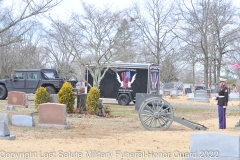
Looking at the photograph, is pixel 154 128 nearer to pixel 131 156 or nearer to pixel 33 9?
pixel 131 156

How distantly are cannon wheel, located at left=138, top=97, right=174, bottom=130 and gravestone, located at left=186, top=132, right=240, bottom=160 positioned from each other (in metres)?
5.68

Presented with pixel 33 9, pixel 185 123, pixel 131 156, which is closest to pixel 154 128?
pixel 185 123

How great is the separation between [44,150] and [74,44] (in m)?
15.1

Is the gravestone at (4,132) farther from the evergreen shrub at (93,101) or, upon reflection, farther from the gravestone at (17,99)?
the gravestone at (17,99)

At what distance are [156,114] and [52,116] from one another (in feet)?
10.1

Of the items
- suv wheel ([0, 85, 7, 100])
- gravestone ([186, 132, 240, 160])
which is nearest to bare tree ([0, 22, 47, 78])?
suv wheel ([0, 85, 7, 100])

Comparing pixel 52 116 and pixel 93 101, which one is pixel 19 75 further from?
pixel 52 116

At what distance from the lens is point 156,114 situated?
1298cm

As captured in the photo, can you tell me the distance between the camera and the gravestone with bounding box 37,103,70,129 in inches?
509

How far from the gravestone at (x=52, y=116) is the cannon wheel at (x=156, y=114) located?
90.1 inches

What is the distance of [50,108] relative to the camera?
13.2m

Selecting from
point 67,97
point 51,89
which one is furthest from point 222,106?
point 51,89

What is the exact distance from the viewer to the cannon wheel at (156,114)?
13.0 m

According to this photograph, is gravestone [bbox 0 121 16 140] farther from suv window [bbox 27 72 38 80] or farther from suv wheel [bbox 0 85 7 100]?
suv wheel [bbox 0 85 7 100]
